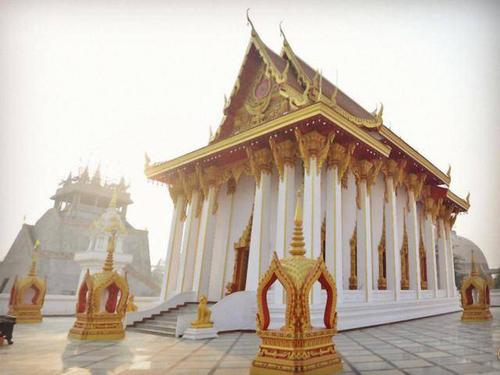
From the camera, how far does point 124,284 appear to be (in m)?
7.66

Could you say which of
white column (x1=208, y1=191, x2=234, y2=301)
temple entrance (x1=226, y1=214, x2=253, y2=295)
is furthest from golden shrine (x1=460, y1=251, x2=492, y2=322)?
white column (x1=208, y1=191, x2=234, y2=301)

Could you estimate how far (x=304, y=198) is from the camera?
8.21m

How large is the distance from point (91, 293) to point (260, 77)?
7.78 m

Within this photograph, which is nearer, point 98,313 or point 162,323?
point 98,313

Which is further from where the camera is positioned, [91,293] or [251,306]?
[251,306]

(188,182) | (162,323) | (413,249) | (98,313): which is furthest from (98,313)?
(413,249)

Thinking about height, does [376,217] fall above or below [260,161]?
below

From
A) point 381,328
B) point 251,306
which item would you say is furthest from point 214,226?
point 381,328

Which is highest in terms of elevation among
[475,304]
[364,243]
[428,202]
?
[428,202]

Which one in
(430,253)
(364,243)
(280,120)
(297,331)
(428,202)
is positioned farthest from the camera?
(428,202)

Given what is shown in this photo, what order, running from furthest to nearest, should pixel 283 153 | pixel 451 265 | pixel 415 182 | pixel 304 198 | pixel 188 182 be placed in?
1. pixel 451 265
2. pixel 415 182
3. pixel 188 182
4. pixel 283 153
5. pixel 304 198

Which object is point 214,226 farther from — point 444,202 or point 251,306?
point 444,202

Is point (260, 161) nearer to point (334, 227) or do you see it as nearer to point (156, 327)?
point (334, 227)

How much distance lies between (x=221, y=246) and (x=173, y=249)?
195 centimetres
